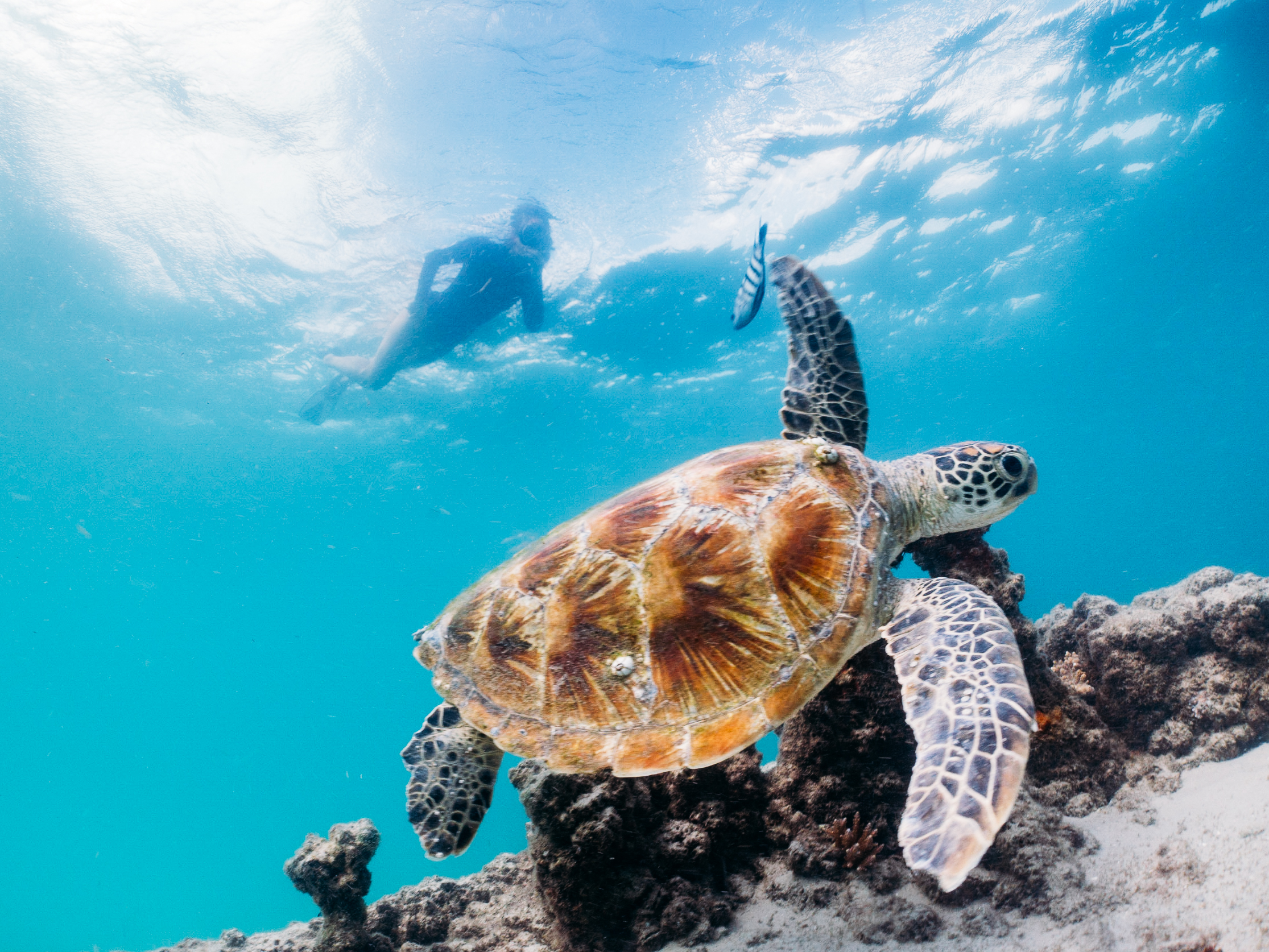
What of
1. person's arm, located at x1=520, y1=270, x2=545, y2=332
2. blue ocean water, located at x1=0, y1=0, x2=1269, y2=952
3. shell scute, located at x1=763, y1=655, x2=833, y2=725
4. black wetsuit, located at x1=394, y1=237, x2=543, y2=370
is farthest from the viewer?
person's arm, located at x1=520, y1=270, x2=545, y2=332

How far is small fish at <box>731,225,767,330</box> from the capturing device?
5121 millimetres

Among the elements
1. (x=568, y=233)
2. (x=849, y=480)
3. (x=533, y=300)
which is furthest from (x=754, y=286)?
(x=568, y=233)

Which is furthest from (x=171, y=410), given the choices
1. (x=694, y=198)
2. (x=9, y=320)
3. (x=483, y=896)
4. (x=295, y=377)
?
(x=483, y=896)

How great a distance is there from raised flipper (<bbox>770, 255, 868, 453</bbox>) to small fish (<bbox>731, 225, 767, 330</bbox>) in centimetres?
108

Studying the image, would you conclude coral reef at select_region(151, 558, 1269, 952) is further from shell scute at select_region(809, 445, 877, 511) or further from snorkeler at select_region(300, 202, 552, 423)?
snorkeler at select_region(300, 202, 552, 423)

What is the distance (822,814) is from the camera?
2.75 m

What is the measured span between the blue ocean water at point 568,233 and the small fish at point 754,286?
331 inches

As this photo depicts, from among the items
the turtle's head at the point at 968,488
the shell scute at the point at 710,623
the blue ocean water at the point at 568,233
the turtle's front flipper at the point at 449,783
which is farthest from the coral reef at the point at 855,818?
the blue ocean water at the point at 568,233

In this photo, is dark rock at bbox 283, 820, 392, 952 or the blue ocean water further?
the blue ocean water

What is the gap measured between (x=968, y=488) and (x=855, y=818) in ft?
5.98

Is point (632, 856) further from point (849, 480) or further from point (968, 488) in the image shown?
point (968, 488)

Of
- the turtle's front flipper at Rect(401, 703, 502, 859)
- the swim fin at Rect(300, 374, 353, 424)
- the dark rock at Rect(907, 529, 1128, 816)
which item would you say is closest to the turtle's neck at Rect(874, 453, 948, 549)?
the dark rock at Rect(907, 529, 1128, 816)

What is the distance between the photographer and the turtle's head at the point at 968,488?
294cm

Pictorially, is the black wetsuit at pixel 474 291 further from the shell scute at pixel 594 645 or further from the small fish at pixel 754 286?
the shell scute at pixel 594 645
